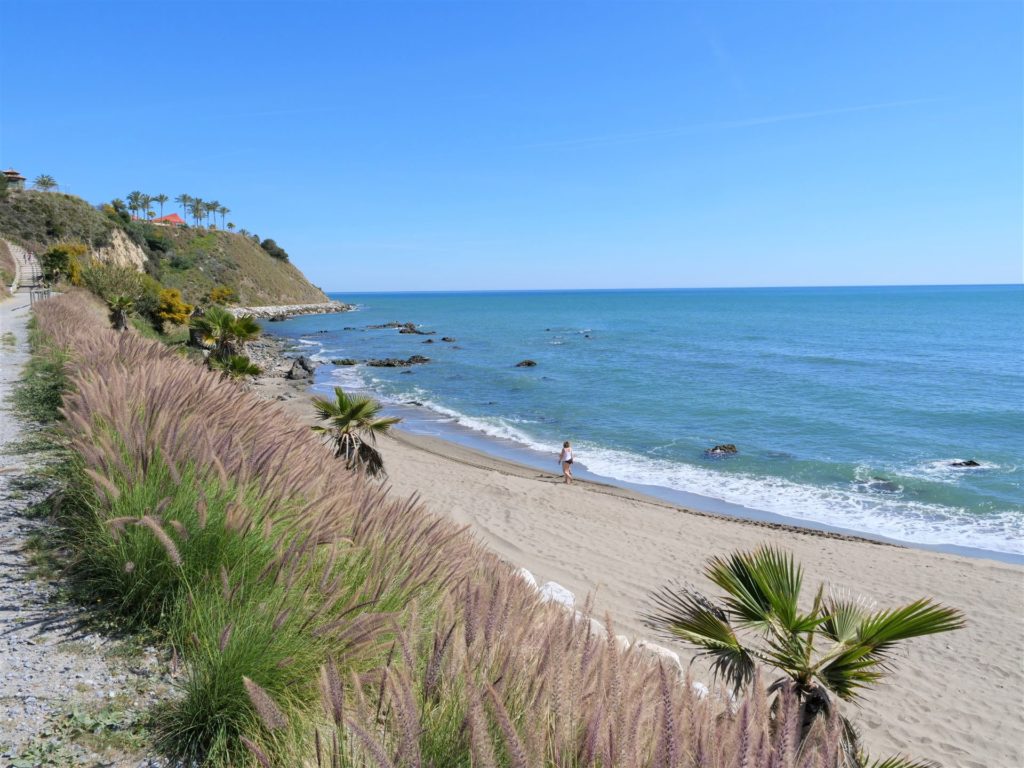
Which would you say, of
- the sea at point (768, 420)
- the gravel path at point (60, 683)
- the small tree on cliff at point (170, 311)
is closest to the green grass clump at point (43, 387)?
the gravel path at point (60, 683)

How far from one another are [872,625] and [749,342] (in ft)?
232

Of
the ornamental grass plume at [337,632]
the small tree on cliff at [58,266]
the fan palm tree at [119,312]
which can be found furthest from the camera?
the small tree on cliff at [58,266]

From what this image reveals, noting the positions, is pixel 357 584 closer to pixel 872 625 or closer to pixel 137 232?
pixel 872 625

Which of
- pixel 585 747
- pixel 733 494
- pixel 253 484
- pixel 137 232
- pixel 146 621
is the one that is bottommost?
pixel 733 494

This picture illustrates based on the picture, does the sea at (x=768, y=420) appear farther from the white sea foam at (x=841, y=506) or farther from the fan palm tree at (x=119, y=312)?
the fan palm tree at (x=119, y=312)

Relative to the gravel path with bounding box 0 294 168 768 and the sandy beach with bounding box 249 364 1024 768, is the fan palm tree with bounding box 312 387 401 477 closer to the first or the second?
the sandy beach with bounding box 249 364 1024 768

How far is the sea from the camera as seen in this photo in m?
19.9

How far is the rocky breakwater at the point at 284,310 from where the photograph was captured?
10454cm

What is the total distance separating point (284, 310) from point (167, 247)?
73.1 ft

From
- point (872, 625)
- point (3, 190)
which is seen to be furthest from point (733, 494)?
point (3, 190)

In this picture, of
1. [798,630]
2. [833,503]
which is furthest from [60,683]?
[833,503]

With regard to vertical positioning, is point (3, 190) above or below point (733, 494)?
above

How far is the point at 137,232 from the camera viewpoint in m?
94.1

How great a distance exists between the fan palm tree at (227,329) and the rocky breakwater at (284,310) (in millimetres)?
76528
